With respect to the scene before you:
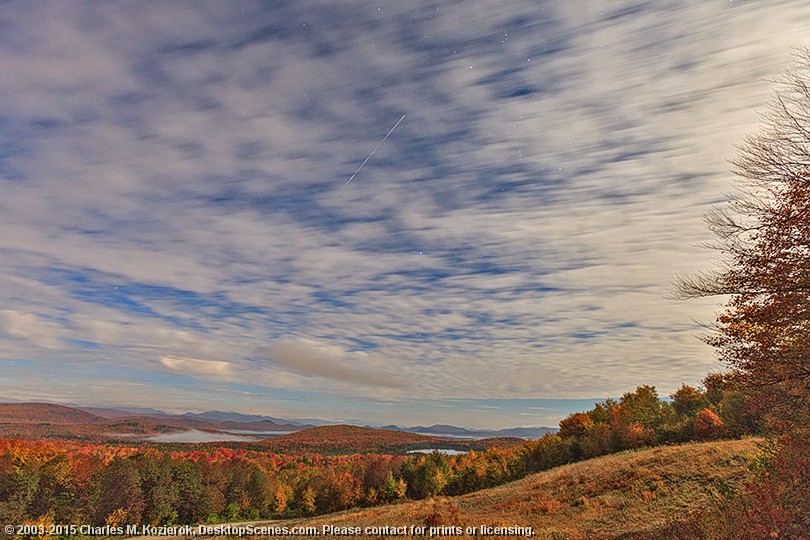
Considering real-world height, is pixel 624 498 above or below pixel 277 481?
above

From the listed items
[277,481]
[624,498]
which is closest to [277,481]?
[277,481]

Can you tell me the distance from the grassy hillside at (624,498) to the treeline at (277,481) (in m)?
13.1

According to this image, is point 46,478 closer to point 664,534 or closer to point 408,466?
point 408,466

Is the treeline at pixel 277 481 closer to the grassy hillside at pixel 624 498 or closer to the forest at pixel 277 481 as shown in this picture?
the forest at pixel 277 481

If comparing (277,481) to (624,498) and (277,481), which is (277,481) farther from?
(624,498)

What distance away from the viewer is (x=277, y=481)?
10138cm

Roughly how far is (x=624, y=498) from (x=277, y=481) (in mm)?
92525

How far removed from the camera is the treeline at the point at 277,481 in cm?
5588

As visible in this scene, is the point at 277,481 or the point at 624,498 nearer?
the point at 624,498

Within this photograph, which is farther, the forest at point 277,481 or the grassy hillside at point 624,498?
the forest at point 277,481

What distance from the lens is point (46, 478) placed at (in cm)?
5975

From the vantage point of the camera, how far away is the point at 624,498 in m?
26.6

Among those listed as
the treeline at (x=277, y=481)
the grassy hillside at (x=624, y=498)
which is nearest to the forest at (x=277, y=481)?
the treeline at (x=277, y=481)

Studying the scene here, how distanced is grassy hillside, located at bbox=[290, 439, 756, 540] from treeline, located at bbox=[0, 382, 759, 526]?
13.1 m
